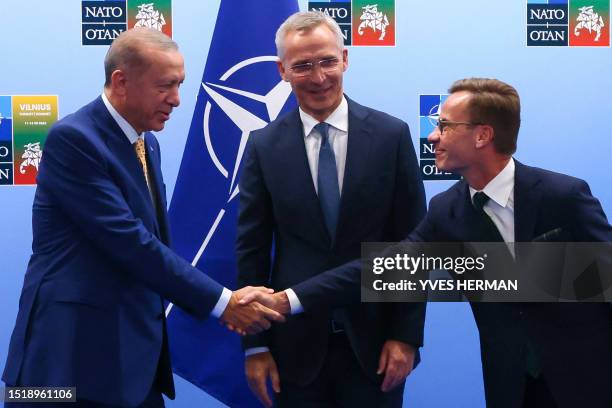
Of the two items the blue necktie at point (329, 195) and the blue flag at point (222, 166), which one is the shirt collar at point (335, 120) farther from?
the blue flag at point (222, 166)

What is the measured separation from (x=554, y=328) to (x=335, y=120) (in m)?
0.95

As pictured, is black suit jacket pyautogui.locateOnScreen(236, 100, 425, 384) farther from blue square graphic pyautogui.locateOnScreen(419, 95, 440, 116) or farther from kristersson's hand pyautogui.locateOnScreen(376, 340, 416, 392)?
blue square graphic pyautogui.locateOnScreen(419, 95, 440, 116)

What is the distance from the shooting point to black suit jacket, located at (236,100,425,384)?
105 inches

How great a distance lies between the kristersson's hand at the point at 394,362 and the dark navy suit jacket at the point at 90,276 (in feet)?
2.30

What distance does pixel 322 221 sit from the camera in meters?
2.66

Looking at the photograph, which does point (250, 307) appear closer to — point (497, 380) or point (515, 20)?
point (497, 380)

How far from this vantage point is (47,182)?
8.38ft

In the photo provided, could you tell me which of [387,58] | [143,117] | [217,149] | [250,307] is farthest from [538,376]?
[387,58]

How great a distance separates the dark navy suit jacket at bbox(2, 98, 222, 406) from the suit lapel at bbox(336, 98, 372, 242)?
1.90 ft

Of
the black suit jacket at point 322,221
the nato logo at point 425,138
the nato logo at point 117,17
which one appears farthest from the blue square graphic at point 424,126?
the black suit jacket at point 322,221

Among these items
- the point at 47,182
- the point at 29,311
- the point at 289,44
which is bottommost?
the point at 29,311

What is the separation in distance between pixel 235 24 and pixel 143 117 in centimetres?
90

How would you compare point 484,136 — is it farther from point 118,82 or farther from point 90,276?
point 90,276

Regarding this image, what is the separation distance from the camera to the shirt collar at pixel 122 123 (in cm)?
262
